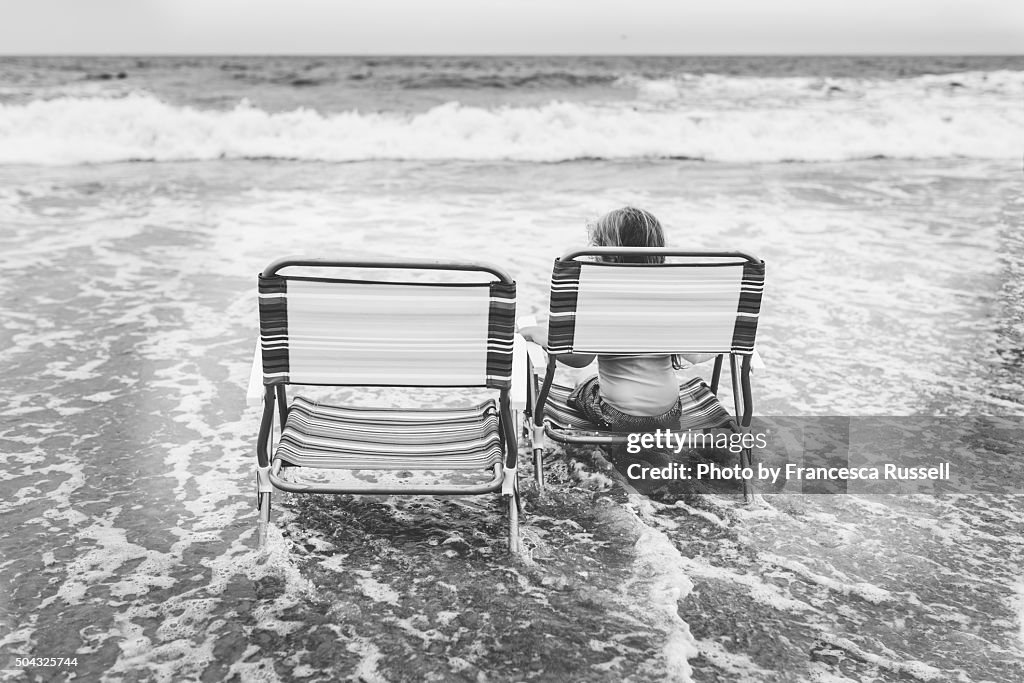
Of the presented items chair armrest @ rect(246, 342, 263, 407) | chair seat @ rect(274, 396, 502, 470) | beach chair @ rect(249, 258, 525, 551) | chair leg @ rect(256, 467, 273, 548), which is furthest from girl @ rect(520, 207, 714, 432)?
chair leg @ rect(256, 467, 273, 548)

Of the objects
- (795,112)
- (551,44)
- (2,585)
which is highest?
(551,44)

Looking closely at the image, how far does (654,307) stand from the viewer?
351 centimetres

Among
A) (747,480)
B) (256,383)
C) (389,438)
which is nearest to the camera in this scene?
(256,383)

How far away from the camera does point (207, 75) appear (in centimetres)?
2802

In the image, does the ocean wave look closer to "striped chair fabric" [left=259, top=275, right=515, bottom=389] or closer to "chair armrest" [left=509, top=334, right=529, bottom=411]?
"chair armrest" [left=509, top=334, right=529, bottom=411]

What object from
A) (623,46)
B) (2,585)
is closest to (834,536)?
(2,585)

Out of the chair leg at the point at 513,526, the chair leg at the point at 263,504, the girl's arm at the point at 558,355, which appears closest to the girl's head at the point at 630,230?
the girl's arm at the point at 558,355

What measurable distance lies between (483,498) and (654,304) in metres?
1.20

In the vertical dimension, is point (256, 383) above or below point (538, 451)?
above

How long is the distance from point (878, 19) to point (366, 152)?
2785 cm

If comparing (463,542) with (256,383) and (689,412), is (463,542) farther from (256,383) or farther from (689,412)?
(689,412)

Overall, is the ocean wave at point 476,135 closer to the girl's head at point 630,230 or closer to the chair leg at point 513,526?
the girl's head at point 630,230

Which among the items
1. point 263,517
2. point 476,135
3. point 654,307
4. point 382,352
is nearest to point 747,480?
point 654,307

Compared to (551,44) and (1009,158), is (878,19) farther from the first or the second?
(1009,158)
